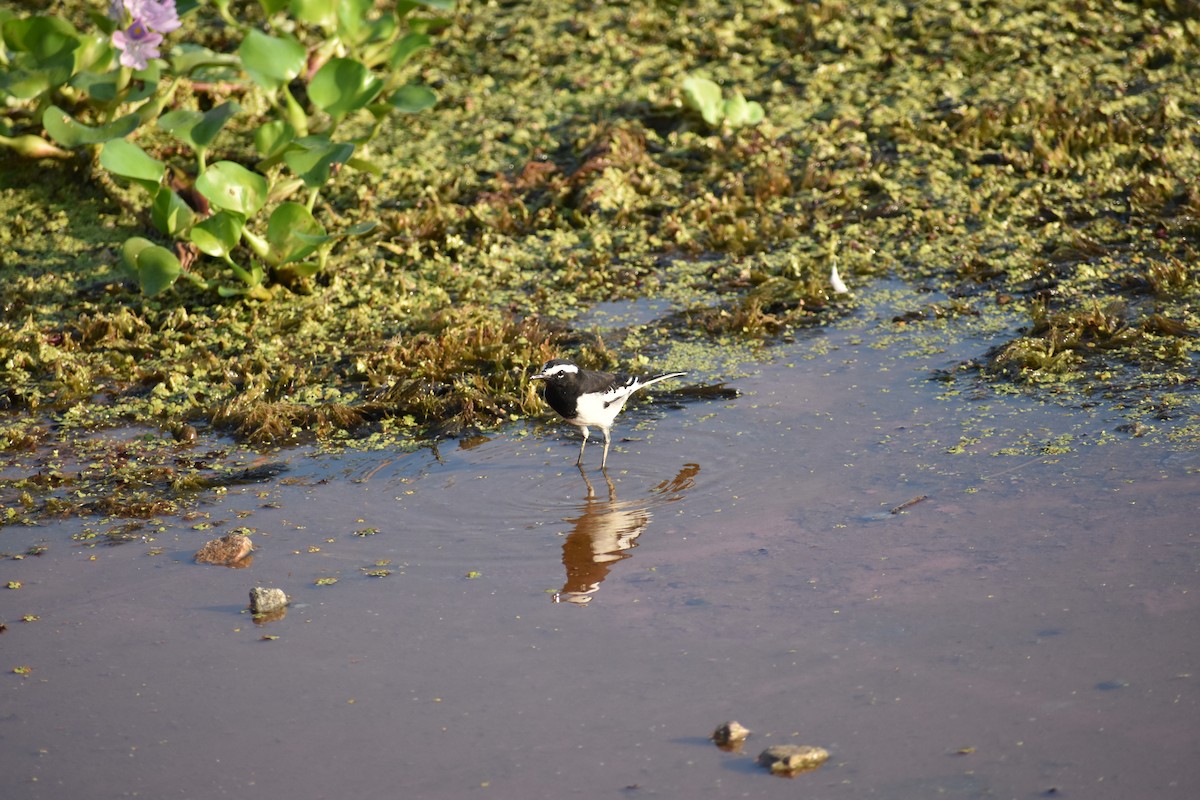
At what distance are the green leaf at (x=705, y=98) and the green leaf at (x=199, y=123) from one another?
4.16 m

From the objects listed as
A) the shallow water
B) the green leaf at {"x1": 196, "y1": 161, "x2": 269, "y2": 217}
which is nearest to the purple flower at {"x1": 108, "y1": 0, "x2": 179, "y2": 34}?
the green leaf at {"x1": 196, "y1": 161, "x2": 269, "y2": 217}

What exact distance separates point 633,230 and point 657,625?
5639 mm

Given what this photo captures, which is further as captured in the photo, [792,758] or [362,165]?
[362,165]

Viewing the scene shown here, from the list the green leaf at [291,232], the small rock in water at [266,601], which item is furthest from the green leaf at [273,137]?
the small rock in water at [266,601]

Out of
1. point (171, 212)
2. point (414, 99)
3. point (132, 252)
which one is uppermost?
point (414, 99)

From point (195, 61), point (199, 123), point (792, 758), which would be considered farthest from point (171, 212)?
point (792, 758)

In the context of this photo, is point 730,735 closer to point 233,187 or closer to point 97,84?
point 233,187

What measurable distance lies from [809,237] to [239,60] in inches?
186

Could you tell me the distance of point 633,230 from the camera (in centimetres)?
1076

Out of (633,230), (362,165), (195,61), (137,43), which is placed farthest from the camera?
(633,230)

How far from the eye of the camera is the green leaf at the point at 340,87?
9.70 m

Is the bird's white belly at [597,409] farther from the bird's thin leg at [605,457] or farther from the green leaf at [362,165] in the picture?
the green leaf at [362,165]

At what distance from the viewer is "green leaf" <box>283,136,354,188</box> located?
9.24 meters

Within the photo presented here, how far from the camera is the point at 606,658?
538 centimetres
